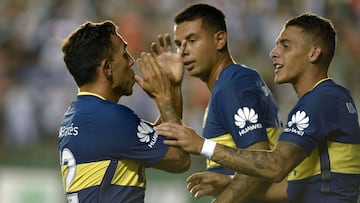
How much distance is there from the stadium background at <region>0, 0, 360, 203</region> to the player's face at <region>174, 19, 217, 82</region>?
4.75m

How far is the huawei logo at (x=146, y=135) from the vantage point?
6.22 meters

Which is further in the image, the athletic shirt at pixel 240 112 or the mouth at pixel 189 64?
the mouth at pixel 189 64

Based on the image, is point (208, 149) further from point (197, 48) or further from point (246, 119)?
point (197, 48)

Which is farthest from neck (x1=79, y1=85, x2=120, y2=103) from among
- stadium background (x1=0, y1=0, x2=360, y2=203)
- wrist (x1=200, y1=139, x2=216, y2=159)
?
stadium background (x1=0, y1=0, x2=360, y2=203)

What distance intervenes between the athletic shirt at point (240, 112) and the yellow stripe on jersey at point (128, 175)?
0.77 m

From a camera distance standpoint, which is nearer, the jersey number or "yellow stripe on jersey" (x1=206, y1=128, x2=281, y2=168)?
the jersey number

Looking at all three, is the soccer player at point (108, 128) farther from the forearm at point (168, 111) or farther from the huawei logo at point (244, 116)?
the huawei logo at point (244, 116)

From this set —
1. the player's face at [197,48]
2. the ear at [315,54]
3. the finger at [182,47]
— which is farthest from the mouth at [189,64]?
the ear at [315,54]

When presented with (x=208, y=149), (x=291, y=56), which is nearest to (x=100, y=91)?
(x=208, y=149)

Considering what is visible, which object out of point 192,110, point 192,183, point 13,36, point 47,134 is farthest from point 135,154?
point 13,36

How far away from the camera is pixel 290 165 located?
19.9 feet

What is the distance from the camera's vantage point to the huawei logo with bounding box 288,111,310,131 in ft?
20.0

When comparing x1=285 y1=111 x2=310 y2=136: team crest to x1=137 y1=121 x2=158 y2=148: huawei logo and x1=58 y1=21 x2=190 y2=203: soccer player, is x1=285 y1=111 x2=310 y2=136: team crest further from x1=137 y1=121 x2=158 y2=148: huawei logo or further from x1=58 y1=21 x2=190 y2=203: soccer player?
x1=137 y1=121 x2=158 y2=148: huawei logo

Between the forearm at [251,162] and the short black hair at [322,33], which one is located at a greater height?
the short black hair at [322,33]
